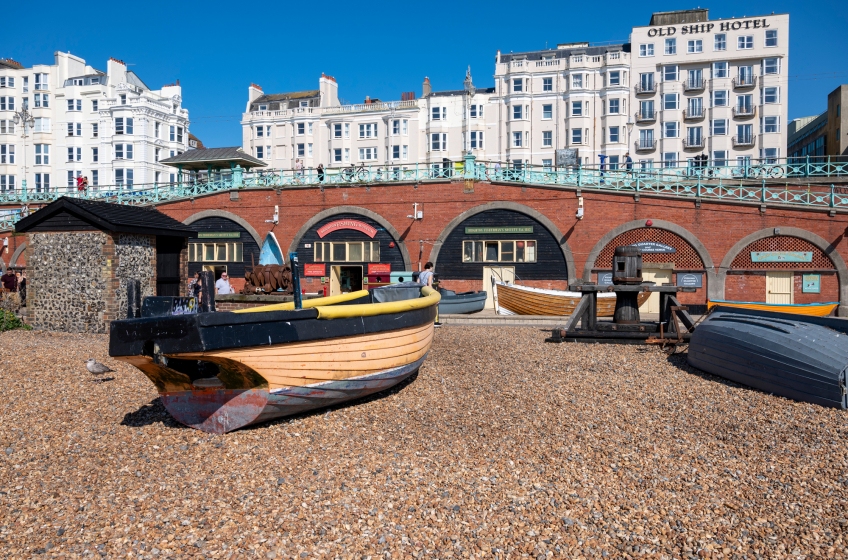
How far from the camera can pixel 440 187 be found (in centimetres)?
2925

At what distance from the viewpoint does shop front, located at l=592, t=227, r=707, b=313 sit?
2612cm

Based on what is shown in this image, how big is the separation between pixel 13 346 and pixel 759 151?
50842 millimetres

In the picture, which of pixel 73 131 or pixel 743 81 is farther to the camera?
pixel 73 131

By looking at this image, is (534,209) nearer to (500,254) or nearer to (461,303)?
(500,254)

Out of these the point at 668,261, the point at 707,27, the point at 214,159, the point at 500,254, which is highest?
the point at 707,27

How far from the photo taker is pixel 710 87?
50.2 meters

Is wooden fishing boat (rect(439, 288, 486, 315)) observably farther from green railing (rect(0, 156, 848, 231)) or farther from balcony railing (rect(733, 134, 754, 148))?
balcony railing (rect(733, 134, 754, 148))

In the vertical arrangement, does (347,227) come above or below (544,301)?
above

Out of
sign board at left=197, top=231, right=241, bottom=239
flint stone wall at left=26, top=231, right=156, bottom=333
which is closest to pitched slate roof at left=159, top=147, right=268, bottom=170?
sign board at left=197, top=231, right=241, bottom=239

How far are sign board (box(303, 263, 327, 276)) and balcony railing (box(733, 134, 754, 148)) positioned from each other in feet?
119

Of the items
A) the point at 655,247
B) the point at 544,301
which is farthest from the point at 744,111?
the point at 544,301

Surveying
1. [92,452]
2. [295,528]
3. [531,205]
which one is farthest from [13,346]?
[531,205]

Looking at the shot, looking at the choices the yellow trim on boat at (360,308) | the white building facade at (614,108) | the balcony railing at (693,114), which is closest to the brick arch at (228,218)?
the white building facade at (614,108)

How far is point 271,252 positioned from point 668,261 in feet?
59.7
